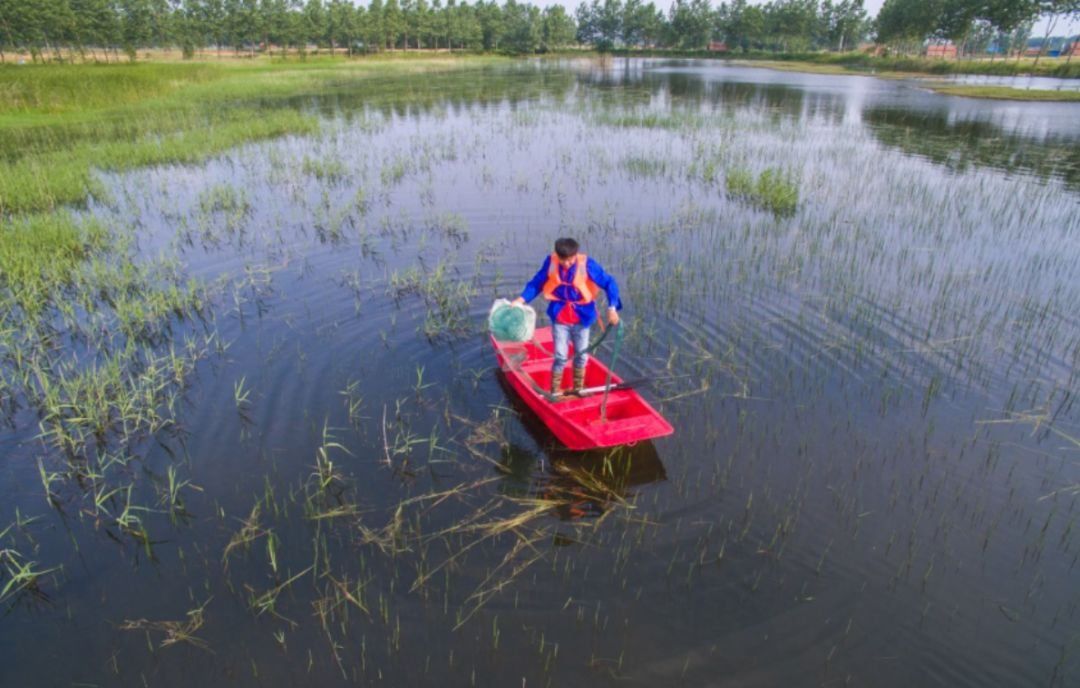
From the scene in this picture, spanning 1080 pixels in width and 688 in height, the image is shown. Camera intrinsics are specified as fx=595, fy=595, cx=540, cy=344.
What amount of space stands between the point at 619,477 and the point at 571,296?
1908 mm

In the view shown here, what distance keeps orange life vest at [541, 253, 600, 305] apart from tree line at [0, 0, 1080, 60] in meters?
61.8

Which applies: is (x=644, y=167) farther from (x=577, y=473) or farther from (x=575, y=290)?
(x=577, y=473)

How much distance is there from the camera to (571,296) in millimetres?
6246

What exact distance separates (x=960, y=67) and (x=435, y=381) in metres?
64.3

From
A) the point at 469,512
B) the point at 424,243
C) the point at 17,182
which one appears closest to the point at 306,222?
the point at 424,243

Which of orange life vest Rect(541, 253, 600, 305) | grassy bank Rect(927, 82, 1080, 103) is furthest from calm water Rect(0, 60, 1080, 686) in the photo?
grassy bank Rect(927, 82, 1080, 103)

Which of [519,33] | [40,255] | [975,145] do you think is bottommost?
[40,255]

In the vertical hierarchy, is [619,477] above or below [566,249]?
below

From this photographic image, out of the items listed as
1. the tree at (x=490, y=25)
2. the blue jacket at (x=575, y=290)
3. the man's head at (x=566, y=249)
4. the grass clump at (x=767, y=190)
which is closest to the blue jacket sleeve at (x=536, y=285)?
the blue jacket at (x=575, y=290)

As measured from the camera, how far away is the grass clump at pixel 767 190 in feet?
42.9

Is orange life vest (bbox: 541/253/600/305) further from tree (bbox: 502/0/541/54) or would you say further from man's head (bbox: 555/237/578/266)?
tree (bbox: 502/0/541/54)

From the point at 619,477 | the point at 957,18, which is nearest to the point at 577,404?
the point at 619,477

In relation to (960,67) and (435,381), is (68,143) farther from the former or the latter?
(960,67)

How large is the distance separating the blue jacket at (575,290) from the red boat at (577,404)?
75cm
